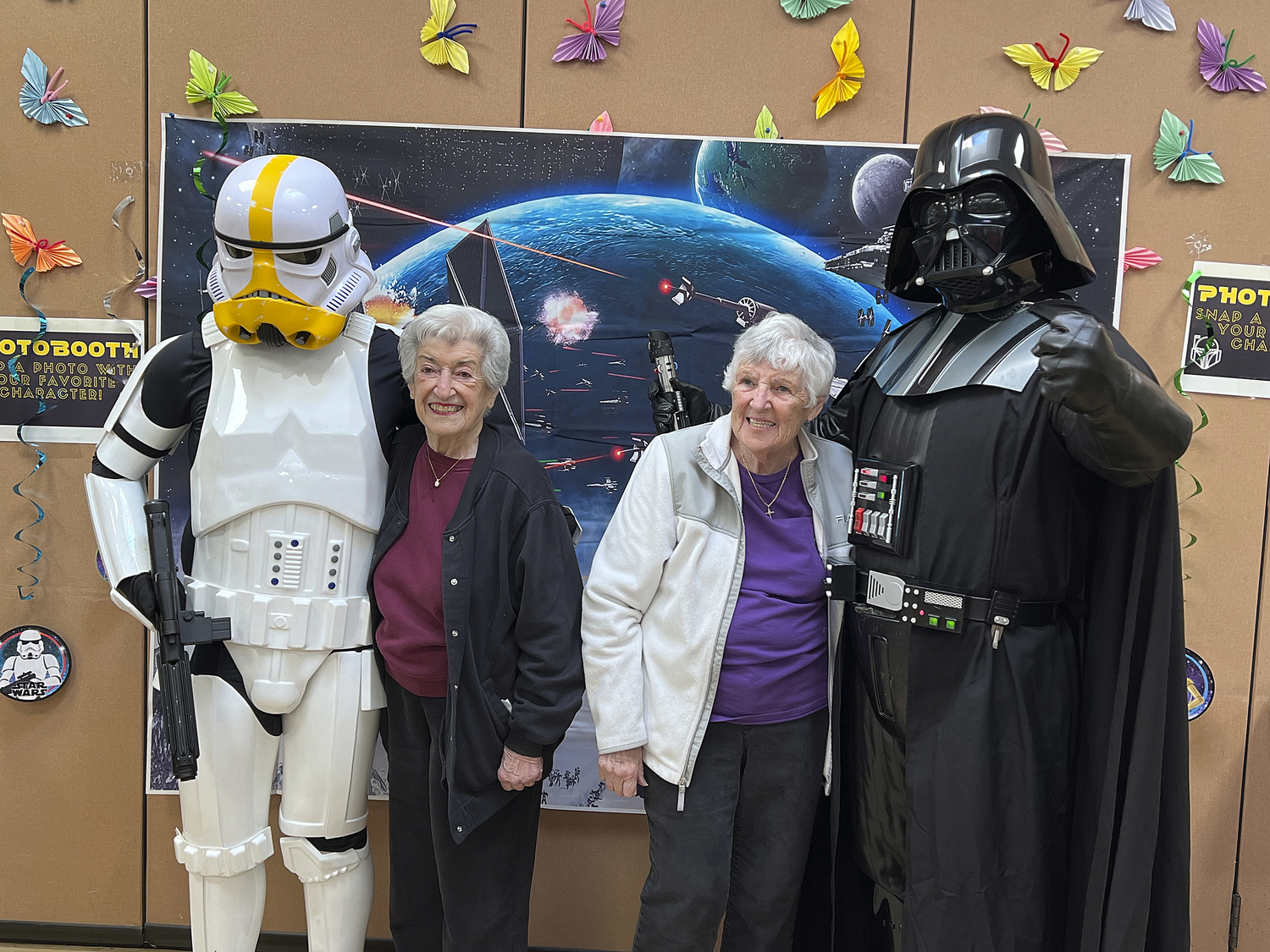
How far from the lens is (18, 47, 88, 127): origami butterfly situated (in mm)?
2209

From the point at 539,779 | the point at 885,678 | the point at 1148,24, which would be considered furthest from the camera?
the point at 1148,24

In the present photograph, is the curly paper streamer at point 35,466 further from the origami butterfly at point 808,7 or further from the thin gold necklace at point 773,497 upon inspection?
the origami butterfly at point 808,7

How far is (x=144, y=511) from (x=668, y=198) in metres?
1.49

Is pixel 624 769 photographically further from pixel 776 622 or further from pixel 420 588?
pixel 420 588

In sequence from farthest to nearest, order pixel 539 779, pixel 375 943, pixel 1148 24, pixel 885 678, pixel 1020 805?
pixel 375 943
pixel 1148 24
pixel 539 779
pixel 885 678
pixel 1020 805

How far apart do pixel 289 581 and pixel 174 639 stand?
23 centimetres

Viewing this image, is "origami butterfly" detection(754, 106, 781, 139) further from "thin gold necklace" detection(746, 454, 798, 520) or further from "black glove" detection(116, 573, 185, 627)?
"black glove" detection(116, 573, 185, 627)

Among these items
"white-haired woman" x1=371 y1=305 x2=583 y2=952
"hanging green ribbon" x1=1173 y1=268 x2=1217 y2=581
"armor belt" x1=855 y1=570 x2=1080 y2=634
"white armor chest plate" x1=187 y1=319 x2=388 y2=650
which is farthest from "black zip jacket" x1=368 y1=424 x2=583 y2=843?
"hanging green ribbon" x1=1173 y1=268 x2=1217 y2=581

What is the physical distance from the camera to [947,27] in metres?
2.15

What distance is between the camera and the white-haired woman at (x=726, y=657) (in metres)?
1.54

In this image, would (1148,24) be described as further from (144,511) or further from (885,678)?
(144,511)

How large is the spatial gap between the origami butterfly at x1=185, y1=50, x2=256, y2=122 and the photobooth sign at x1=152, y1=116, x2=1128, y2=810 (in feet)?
0.15

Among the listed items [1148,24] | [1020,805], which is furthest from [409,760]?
[1148,24]

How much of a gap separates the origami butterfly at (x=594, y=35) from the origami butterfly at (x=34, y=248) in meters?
1.47
